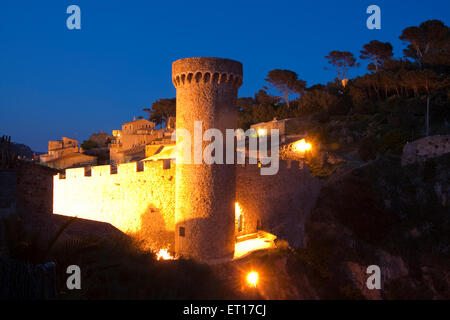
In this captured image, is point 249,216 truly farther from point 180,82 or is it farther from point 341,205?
point 341,205

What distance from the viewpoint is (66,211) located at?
1497cm

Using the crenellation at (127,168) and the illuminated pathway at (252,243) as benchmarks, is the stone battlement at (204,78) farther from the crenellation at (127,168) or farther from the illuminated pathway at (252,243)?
the illuminated pathway at (252,243)

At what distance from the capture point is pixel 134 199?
12562 mm

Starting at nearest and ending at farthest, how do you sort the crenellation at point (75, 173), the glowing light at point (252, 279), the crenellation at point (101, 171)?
the glowing light at point (252, 279) < the crenellation at point (101, 171) < the crenellation at point (75, 173)

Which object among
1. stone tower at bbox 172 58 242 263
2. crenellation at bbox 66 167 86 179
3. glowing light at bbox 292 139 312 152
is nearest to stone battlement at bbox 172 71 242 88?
stone tower at bbox 172 58 242 263

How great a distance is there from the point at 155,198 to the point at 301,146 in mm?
19244

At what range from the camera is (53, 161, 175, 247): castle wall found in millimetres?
12117

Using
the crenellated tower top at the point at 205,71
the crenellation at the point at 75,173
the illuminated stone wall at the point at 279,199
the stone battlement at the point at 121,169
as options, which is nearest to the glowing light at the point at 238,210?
the illuminated stone wall at the point at 279,199

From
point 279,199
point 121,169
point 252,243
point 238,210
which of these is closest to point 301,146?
point 279,199

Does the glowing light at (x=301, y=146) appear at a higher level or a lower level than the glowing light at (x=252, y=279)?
higher

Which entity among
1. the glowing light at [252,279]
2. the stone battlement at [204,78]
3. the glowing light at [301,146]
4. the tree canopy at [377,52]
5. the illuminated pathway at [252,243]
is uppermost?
the tree canopy at [377,52]

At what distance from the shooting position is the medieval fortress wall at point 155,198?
1216 cm
